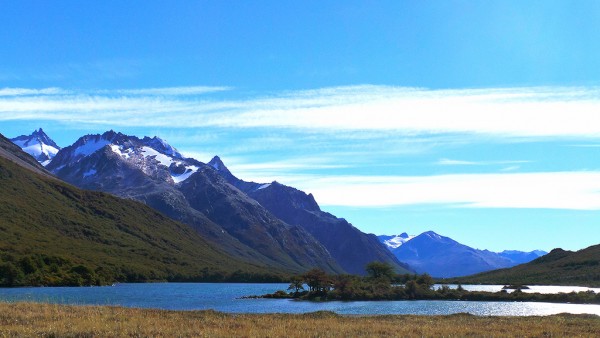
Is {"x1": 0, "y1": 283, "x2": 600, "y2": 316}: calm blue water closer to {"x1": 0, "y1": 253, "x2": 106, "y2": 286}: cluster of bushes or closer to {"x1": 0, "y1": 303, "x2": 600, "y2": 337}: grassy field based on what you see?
{"x1": 0, "y1": 303, "x2": 600, "y2": 337}: grassy field

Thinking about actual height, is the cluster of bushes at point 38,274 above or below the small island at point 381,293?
above

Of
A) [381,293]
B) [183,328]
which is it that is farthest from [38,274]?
[183,328]

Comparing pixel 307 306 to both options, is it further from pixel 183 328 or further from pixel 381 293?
pixel 183 328

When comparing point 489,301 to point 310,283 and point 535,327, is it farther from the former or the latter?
point 535,327

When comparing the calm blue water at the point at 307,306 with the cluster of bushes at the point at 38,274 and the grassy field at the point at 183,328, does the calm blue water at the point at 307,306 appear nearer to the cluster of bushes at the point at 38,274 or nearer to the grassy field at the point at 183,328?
the grassy field at the point at 183,328

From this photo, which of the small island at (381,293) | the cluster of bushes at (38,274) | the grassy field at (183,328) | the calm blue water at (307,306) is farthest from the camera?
the cluster of bushes at (38,274)

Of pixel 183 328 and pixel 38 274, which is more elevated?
pixel 38 274

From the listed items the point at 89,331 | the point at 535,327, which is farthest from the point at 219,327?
the point at 535,327

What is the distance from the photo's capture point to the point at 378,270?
188250 mm

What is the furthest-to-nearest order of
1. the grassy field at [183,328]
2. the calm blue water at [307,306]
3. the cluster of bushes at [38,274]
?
1. the cluster of bushes at [38,274]
2. the calm blue water at [307,306]
3. the grassy field at [183,328]

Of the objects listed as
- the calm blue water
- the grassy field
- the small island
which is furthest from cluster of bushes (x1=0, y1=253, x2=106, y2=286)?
the grassy field

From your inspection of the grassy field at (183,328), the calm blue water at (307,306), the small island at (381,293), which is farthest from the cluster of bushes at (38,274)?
the grassy field at (183,328)

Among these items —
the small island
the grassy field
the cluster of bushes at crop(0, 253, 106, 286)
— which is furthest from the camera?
the cluster of bushes at crop(0, 253, 106, 286)

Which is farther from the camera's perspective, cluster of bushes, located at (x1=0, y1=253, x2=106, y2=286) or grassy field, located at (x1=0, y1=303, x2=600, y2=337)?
cluster of bushes, located at (x1=0, y1=253, x2=106, y2=286)
